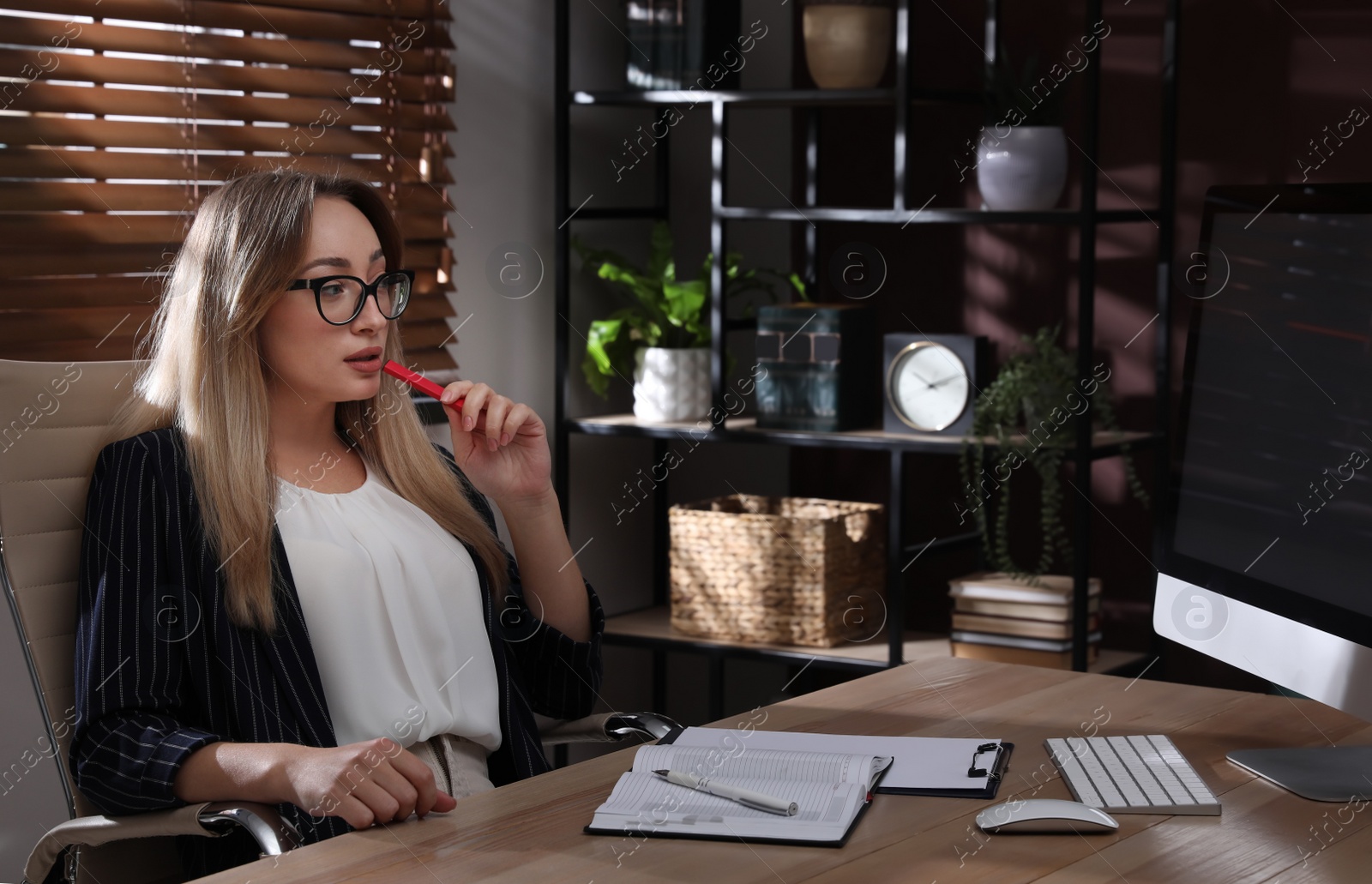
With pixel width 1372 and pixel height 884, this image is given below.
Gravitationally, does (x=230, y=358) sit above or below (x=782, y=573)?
above

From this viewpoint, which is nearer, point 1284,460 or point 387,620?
point 1284,460

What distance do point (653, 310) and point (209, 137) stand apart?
95cm

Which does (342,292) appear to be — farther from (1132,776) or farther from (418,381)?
(1132,776)

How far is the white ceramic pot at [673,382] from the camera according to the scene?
112 inches

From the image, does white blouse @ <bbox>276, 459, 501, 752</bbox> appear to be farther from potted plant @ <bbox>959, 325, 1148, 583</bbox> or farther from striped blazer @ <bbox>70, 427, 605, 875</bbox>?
potted plant @ <bbox>959, 325, 1148, 583</bbox>

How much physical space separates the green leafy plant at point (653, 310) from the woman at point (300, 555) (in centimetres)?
103

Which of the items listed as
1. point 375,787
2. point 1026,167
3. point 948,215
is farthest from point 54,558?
point 1026,167

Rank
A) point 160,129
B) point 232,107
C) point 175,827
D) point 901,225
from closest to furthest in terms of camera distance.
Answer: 1. point 175,827
2. point 160,129
3. point 232,107
4. point 901,225

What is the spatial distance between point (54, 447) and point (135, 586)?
19cm

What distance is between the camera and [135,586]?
151 cm

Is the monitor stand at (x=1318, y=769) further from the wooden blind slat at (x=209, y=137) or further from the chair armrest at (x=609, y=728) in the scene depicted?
the wooden blind slat at (x=209, y=137)

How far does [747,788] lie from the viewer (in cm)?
124

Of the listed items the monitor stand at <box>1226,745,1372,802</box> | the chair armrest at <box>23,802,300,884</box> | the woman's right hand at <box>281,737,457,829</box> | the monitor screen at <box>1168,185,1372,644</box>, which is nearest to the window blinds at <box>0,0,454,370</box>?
the chair armrest at <box>23,802,300,884</box>

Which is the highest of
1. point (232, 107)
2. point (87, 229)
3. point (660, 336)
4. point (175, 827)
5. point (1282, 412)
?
point (232, 107)
